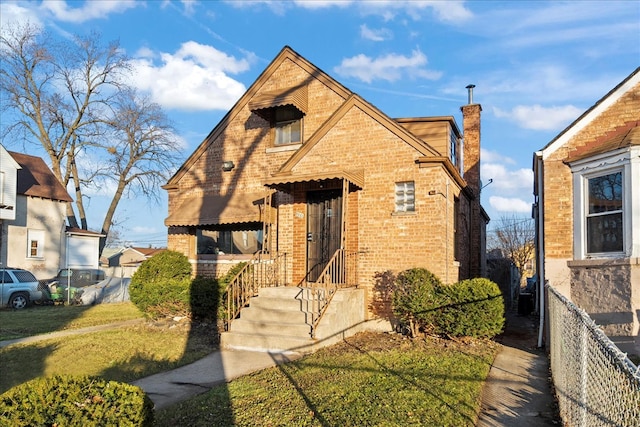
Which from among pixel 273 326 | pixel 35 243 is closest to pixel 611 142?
pixel 273 326

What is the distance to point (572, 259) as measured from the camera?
997 centimetres

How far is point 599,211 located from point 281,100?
7.84 meters

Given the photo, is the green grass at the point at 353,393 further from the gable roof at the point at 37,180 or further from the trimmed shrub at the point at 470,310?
the gable roof at the point at 37,180

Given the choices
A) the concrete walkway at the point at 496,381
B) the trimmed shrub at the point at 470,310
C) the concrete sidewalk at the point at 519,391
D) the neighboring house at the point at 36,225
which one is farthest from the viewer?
the neighboring house at the point at 36,225

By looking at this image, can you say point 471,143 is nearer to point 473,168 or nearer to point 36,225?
point 473,168

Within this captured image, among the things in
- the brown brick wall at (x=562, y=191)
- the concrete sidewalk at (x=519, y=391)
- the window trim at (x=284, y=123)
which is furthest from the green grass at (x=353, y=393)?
the window trim at (x=284, y=123)

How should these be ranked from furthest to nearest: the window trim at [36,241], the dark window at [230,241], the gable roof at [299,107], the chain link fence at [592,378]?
the window trim at [36,241]
the dark window at [230,241]
the gable roof at [299,107]
the chain link fence at [592,378]

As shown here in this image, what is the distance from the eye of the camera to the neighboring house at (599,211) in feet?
28.9

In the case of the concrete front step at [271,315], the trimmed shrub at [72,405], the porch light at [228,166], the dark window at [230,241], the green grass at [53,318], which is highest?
the porch light at [228,166]

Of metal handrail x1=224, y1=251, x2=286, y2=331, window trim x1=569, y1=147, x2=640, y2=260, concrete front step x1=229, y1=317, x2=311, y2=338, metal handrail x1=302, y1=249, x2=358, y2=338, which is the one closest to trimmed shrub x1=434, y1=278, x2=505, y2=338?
window trim x1=569, y1=147, x2=640, y2=260

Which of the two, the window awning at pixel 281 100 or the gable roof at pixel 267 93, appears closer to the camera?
the window awning at pixel 281 100

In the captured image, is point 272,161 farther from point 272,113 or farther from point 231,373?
point 231,373

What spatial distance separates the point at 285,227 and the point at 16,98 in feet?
90.4

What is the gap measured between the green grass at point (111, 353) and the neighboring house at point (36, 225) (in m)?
17.4
